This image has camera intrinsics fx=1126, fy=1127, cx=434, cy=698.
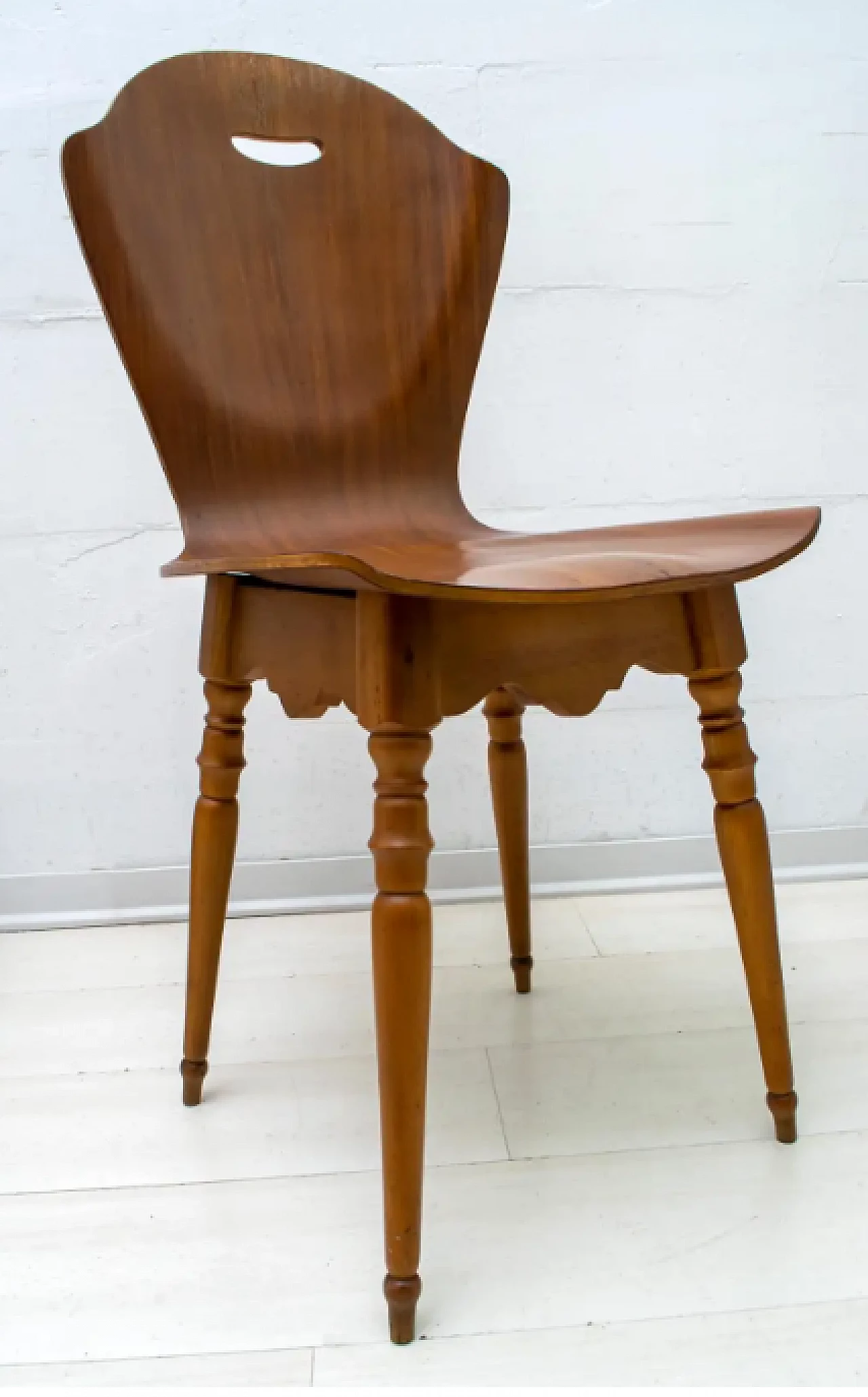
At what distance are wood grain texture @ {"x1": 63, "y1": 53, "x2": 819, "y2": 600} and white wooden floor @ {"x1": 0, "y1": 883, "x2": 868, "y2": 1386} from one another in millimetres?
459

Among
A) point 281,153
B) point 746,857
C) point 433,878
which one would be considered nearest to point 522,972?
point 433,878

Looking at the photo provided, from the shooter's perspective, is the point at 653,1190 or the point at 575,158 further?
the point at 575,158

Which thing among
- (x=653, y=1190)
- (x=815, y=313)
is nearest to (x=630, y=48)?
(x=815, y=313)

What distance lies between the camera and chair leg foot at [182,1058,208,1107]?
3.11ft

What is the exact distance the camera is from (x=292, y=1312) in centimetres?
70

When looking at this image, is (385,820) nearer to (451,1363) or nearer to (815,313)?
(451,1363)

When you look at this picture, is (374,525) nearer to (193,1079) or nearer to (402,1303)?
(193,1079)

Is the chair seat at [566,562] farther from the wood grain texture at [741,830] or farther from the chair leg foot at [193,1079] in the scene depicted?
the chair leg foot at [193,1079]

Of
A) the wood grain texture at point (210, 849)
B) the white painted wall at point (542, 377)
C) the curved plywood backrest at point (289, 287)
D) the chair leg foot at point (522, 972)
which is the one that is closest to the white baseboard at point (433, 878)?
the white painted wall at point (542, 377)

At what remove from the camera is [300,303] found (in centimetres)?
100

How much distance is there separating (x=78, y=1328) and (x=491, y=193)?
3.17ft

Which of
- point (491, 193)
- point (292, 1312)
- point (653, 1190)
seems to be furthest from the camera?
point (491, 193)

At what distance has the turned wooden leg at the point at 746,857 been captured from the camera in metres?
0.79

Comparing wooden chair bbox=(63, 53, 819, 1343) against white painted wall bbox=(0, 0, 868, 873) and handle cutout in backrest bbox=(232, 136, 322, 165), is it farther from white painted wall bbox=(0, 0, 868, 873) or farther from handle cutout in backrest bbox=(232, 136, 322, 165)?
white painted wall bbox=(0, 0, 868, 873)
